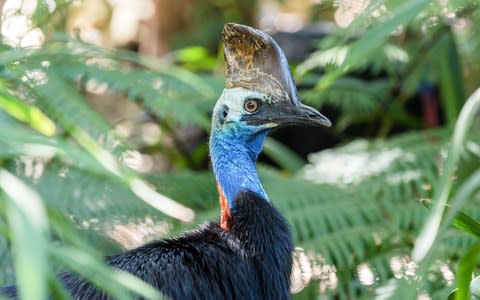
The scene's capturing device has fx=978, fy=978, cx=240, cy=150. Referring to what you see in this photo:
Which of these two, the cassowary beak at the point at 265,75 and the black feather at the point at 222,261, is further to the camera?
the cassowary beak at the point at 265,75

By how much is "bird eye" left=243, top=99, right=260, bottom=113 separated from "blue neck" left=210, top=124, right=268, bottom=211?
38mm

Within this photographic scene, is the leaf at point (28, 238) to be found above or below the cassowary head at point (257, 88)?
below

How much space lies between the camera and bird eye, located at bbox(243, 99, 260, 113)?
2041 millimetres

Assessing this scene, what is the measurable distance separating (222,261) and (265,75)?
396 millimetres

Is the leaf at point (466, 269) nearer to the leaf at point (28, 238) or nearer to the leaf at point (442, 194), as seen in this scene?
the leaf at point (442, 194)

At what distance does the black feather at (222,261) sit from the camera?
181 cm

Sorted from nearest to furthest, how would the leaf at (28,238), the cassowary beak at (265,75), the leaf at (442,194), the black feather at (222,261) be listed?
the leaf at (28,238)
the leaf at (442,194)
the black feather at (222,261)
the cassowary beak at (265,75)

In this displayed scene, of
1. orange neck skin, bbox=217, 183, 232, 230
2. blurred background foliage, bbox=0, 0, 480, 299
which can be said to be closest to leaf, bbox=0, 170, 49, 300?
blurred background foliage, bbox=0, 0, 480, 299

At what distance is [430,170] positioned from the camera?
9.74 feet

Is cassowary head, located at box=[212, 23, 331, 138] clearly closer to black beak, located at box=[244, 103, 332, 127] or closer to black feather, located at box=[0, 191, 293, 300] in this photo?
black beak, located at box=[244, 103, 332, 127]

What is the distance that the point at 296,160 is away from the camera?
376 cm

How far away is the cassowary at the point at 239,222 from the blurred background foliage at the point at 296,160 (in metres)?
0.11

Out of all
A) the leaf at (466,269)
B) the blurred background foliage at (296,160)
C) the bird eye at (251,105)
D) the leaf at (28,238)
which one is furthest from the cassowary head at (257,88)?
the leaf at (28,238)

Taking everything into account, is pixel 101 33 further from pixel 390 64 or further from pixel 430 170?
pixel 430 170
